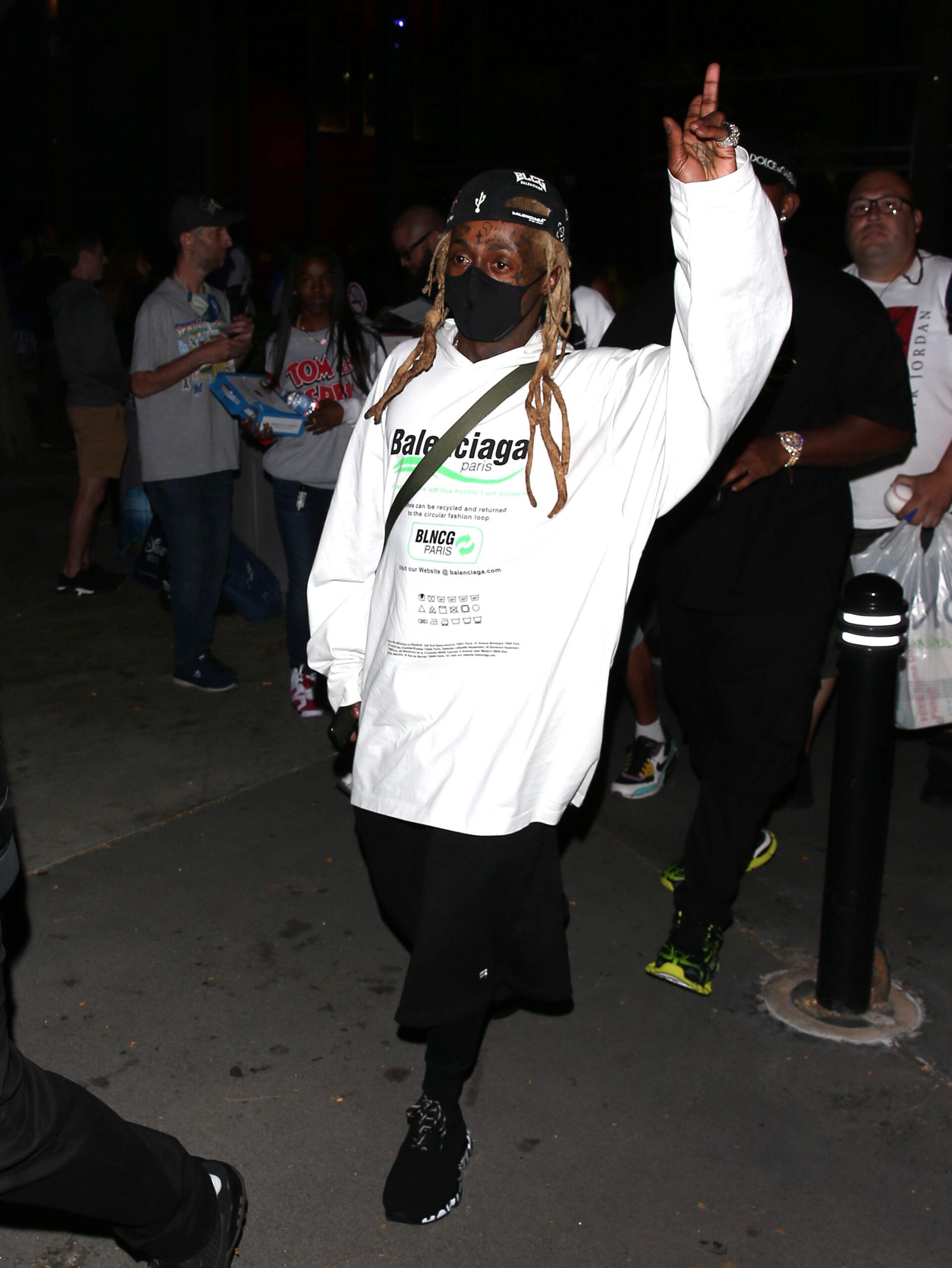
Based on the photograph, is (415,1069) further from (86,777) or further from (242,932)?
(86,777)

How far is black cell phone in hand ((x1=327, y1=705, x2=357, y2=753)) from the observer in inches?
111

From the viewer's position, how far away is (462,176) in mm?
17094

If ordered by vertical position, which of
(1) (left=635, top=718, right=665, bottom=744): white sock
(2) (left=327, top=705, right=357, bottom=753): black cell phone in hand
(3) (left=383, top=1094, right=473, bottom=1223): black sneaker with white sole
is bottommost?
(3) (left=383, top=1094, right=473, bottom=1223): black sneaker with white sole

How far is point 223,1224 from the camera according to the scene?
8.34 feet

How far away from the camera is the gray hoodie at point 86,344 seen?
24.6 ft

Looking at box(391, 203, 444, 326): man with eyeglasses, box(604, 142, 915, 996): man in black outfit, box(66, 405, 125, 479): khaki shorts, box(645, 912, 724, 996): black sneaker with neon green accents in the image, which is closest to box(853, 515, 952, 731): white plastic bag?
box(604, 142, 915, 996): man in black outfit

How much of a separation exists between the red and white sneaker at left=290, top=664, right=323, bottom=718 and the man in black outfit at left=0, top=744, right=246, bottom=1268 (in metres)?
3.19

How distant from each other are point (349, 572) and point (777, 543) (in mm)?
1223

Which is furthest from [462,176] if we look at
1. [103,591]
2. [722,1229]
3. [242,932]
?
[722,1229]

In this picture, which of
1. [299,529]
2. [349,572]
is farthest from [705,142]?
[299,529]

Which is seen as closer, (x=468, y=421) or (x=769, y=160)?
(x=468, y=421)

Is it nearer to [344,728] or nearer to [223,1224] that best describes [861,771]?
[344,728]

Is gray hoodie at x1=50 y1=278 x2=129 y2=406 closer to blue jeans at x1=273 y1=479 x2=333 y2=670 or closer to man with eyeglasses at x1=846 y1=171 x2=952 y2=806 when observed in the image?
blue jeans at x1=273 y1=479 x2=333 y2=670

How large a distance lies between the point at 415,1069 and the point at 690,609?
1451 millimetres
